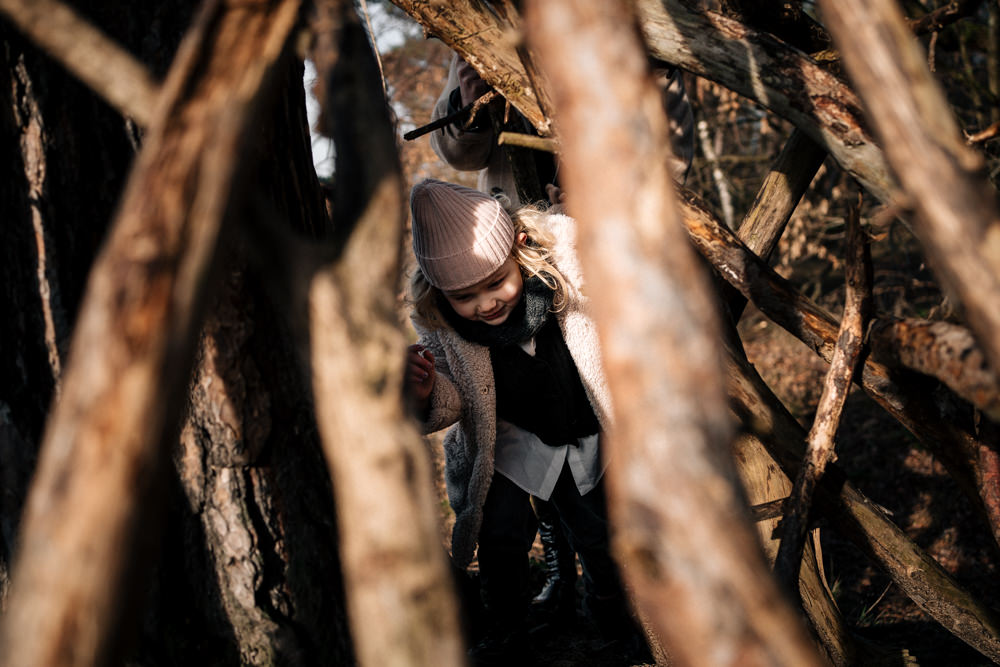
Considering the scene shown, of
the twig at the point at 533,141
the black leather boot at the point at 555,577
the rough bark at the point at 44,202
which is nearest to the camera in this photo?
the rough bark at the point at 44,202

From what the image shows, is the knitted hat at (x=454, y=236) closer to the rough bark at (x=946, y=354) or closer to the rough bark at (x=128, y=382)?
the rough bark at (x=946, y=354)

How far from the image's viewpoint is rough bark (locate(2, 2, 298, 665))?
68 centimetres

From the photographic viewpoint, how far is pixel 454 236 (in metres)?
1.96

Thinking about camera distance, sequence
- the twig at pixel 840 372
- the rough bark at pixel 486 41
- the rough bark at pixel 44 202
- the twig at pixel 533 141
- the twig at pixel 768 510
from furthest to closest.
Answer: the twig at pixel 533 141 → the rough bark at pixel 486 41 → the twig at pixel 768 510 → the twig at pixel 840 372 → the rough bark at pixel 44 202

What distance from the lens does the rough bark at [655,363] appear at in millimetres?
731

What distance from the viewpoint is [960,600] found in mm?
1787

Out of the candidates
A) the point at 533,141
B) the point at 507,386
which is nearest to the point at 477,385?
the point at 507,386

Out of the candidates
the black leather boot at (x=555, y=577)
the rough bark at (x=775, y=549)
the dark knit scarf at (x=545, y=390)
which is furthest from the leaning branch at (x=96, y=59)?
the black leather boot at (x=555, y=577)

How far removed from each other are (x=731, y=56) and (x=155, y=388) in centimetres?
141

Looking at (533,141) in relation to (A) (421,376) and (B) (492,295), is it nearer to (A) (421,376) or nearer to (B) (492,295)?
(B) (492,295)

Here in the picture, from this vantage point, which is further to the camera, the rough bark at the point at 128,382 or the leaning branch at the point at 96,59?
the leaning branch at the point at 96,59

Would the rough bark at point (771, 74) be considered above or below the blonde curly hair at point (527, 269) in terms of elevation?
above

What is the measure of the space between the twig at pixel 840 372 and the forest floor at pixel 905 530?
1.54ft

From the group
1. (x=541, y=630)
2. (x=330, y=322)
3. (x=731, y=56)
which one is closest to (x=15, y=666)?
(x=330, y=322)
